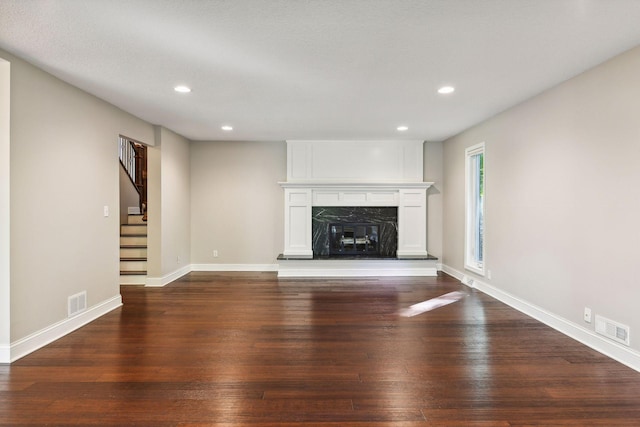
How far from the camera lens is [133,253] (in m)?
5.83

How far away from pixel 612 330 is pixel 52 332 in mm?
4763

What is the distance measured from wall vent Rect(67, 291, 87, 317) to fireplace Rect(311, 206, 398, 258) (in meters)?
3.67

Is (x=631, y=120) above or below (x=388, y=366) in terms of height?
above

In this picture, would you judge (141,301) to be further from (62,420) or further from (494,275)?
(494,275)

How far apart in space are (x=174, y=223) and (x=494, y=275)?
4.88 m

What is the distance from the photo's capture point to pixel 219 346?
3.09m

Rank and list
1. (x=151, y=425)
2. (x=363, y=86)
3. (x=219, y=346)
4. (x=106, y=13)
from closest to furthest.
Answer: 1. (x=151, y=425)
2. (x=106, y=13)
3. (x=219, y=346)
4. (x=363, y=86)

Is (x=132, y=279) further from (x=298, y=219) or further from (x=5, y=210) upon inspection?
(x=5, y=210)

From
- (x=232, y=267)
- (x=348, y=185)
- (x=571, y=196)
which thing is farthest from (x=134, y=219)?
(x=571, y=196)

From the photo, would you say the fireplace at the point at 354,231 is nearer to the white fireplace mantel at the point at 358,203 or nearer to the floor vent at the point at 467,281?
the white fireplace mantel at the point at 358,203

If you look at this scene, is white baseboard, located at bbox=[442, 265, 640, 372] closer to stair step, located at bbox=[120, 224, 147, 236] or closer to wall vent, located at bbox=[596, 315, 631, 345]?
wall vent, located at bbox=[596, 315, 631, 345]

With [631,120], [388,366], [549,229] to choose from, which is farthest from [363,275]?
[631,120]

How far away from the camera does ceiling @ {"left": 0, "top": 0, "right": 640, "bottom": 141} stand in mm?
2162

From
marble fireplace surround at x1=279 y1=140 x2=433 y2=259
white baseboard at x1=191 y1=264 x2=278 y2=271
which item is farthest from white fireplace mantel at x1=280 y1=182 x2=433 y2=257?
white baseboard at x1=191 y1=264 x2=278 y2=271
